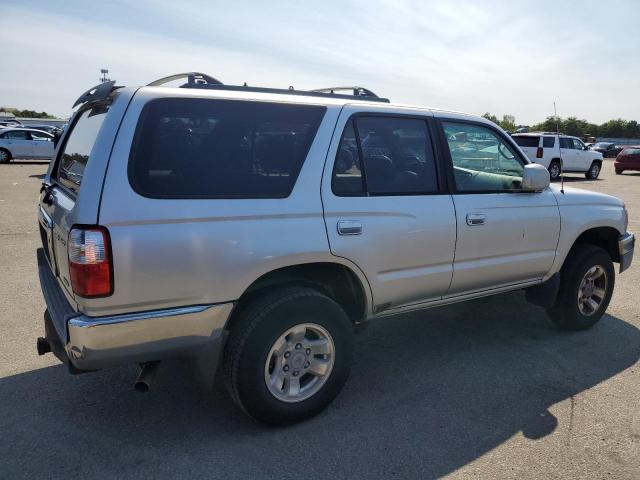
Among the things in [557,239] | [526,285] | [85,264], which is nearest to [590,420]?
[526,285]

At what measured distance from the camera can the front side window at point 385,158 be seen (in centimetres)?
308

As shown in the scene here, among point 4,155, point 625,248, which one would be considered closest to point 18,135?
point 4,155

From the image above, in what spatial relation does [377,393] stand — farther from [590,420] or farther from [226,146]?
[226,146]

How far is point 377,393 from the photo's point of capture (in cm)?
340

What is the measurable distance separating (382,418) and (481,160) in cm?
207

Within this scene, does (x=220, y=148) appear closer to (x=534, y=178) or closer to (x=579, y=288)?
(x=534, y=178)

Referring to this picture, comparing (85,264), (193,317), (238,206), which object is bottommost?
(193,317)

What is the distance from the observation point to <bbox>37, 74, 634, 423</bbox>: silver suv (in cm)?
240

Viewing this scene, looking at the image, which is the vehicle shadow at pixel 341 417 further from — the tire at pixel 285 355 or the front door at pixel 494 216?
the front door at pixel 494 216

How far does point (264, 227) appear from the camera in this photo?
268cm

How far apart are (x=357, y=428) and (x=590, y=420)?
1431mm

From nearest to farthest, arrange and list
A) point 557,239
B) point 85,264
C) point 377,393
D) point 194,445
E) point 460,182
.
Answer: point 85,264 < point 194,445 < point 377,393 < point 460,182 < point 557,239

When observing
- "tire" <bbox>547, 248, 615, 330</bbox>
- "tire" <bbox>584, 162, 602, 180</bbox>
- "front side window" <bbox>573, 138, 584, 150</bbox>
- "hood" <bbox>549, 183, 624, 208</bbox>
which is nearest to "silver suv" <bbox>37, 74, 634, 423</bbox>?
"hood" <bbox>549, 183, 624, 208</bbox>

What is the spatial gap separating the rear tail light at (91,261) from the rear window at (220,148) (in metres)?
0.29
